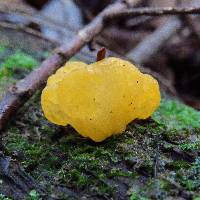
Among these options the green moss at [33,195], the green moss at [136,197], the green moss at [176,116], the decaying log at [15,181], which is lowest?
the green moss at [176,116]

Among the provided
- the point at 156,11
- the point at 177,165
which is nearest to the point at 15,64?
the point at 156,11

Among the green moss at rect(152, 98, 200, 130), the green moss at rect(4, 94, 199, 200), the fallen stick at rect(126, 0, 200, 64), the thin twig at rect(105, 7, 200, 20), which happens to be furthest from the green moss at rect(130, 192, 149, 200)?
the fallen stick at rect(126, 0, 200, 64)

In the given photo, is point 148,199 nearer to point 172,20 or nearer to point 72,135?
point 72,135

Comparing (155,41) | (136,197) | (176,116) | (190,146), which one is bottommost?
(155,41)

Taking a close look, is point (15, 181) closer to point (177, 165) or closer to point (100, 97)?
point (100, 97)

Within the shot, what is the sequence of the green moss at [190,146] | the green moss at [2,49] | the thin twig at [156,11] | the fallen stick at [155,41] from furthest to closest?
the fallen stick at [155,41] < the green moss at [2,49] < the thin twig at [156,11] < the green moss at [190,146]

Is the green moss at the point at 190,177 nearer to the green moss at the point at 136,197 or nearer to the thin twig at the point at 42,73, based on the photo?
the green moss at the point at 136,197

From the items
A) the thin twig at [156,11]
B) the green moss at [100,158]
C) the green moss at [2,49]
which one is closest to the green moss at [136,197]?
the green moss at [100,158]
